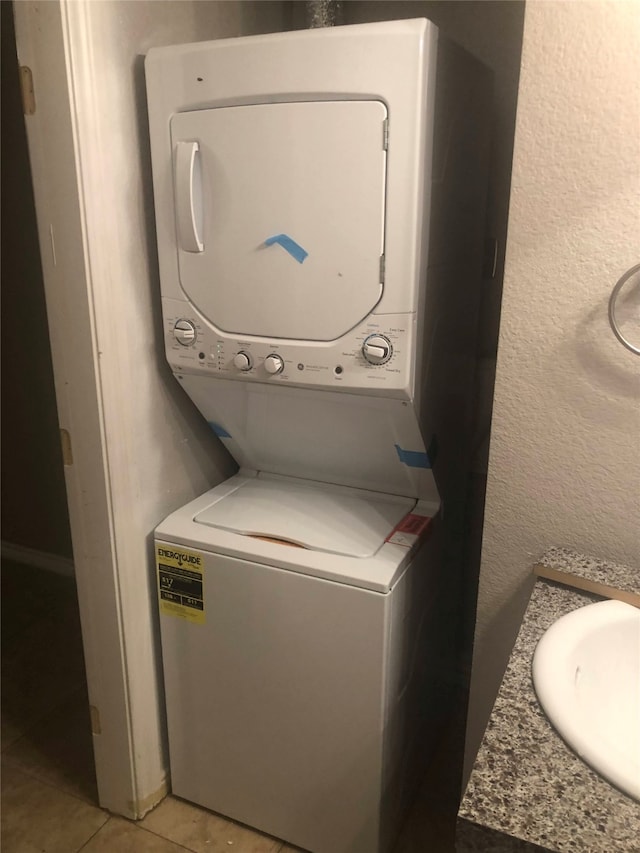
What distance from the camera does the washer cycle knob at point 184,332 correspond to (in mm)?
1415

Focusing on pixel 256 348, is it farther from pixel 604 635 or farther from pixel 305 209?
pixel 604 635

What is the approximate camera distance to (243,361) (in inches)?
53.8

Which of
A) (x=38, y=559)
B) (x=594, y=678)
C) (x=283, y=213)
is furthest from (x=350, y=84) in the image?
(x=38, y=559)

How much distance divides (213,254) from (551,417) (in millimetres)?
718

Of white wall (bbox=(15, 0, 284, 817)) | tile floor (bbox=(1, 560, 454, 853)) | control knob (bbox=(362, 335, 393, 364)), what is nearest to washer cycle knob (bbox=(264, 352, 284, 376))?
control knob (bbox=(362, 335, 393, 364))

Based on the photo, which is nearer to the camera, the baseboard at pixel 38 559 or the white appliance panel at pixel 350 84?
the white appliance panel at pixel 350 84

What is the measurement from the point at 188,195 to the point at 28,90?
34 centimetres

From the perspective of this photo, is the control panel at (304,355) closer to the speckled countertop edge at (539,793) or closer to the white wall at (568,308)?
the white wall at (568,308)

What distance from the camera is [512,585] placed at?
4.22ft

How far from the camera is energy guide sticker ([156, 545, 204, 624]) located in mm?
1491

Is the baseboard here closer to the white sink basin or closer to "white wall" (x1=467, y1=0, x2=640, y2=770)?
"white wall" (x1=467, y1=0, x2=640, y2=770)

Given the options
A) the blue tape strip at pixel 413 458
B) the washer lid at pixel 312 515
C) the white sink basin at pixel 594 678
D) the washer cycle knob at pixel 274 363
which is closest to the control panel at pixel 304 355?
the washer cycle knob at pixel 274 363

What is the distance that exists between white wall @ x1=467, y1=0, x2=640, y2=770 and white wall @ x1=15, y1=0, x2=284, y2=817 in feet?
2.46

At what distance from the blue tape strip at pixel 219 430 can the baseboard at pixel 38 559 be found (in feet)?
4.13
